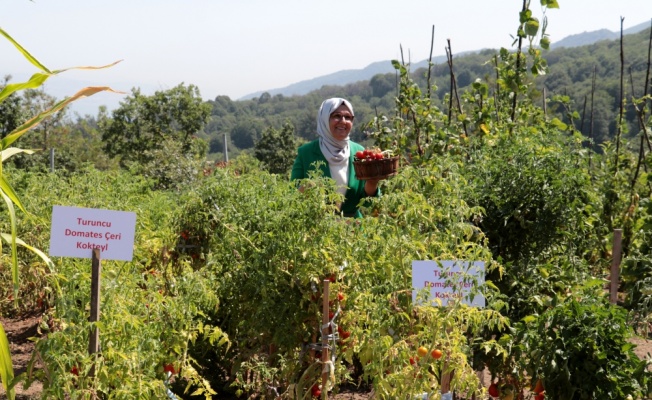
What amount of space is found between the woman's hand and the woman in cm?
13

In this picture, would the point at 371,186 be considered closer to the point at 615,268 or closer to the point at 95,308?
the point at 615,268

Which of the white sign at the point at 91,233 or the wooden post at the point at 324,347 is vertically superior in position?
the white sign at the point at 91,233

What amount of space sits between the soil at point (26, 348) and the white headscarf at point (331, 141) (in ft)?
4.36

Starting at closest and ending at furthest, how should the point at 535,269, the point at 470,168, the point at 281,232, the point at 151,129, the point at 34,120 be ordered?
1. the point at 34,120
2. the point at 281,232
3. the point at 535,269
4. the point at 470,168
5. the point at 151,129

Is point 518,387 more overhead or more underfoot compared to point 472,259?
more underfoot

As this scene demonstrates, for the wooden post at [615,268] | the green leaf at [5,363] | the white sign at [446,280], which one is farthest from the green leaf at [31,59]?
the wooden post at [615,268]

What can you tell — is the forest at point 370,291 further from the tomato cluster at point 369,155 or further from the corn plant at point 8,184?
the tomato cluster at point 369,155

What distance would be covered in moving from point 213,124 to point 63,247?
5898 cm

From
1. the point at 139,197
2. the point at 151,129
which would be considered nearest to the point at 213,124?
the point at 151,129

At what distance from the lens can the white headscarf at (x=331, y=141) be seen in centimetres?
464

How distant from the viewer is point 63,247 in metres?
2.80

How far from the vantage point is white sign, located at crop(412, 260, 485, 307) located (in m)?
2.72

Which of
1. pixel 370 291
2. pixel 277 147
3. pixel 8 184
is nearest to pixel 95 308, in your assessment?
pixel 8 184

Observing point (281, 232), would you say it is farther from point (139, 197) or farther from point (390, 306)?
point (139, 197)
